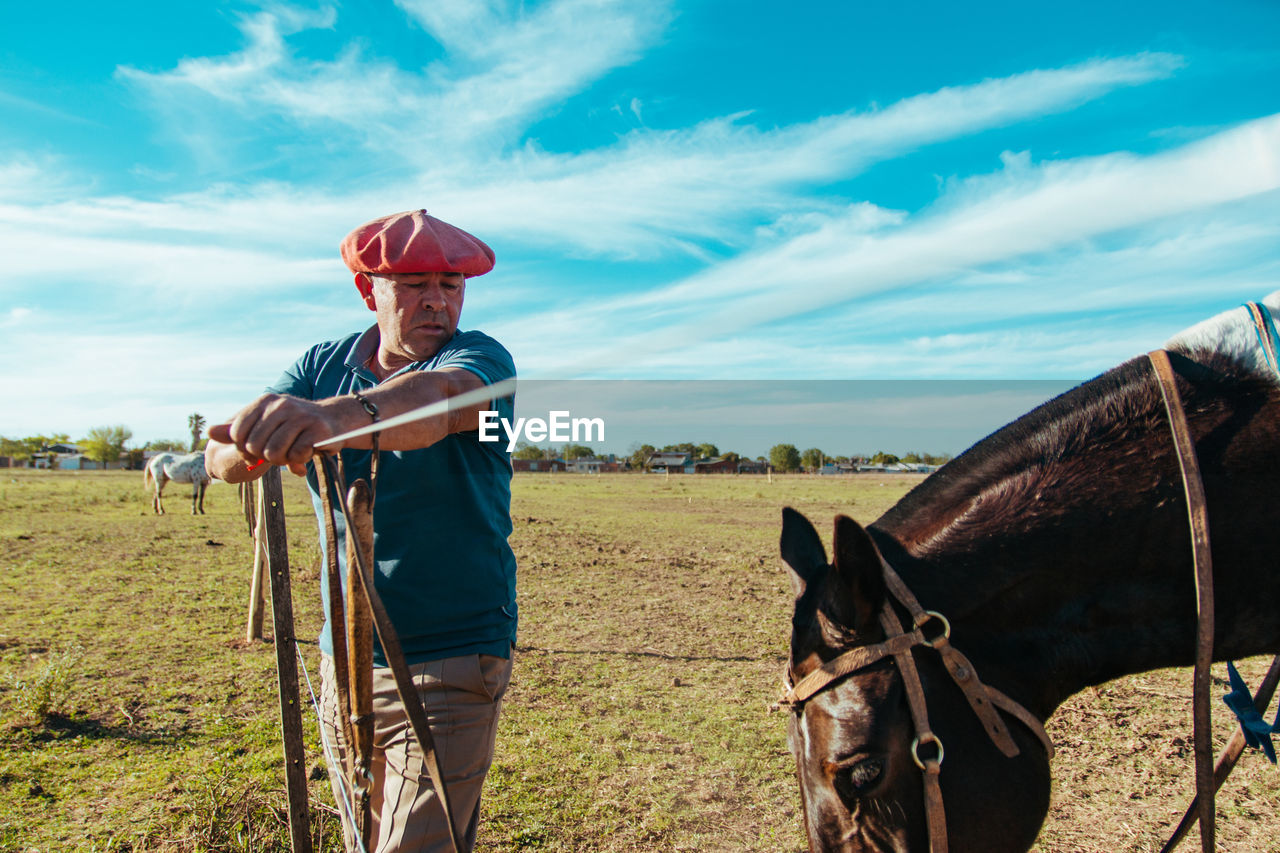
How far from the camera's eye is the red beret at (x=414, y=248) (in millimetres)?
2137

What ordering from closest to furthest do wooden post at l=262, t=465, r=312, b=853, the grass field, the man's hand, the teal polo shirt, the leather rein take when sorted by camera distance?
1. the man's hand
2. the leather rein
3. the teal polo shirt
4. wooden post at l=262, t=465, r=312, b=853
5. the grass field

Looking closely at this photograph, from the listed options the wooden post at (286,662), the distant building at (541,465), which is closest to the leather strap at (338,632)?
the wooden post at (286,662)

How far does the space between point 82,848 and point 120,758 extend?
4.43ft

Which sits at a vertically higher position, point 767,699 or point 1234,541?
point 1234,541

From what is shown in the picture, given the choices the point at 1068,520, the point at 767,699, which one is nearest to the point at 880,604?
the point at 1068,520

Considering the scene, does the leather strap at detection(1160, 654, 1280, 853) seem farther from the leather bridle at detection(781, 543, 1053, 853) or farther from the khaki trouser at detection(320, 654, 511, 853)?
the khaki trouser at detection(320, 654, 511, 853)

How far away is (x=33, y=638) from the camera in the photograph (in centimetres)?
750

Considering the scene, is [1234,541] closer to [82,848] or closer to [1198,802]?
[1198,802]

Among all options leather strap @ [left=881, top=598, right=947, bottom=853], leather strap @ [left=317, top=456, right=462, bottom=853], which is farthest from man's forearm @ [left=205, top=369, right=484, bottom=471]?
leather strap @ [left=881, top=598, right=947, bottom=853]

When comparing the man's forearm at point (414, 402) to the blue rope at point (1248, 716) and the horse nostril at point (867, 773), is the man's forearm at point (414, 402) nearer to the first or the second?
the horse nostril at point (867, 773)

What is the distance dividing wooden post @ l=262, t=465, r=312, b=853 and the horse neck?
2473 mm

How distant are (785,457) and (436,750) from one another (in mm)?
81050

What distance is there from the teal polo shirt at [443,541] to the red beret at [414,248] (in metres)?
0.24

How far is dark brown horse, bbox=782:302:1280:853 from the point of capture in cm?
173
